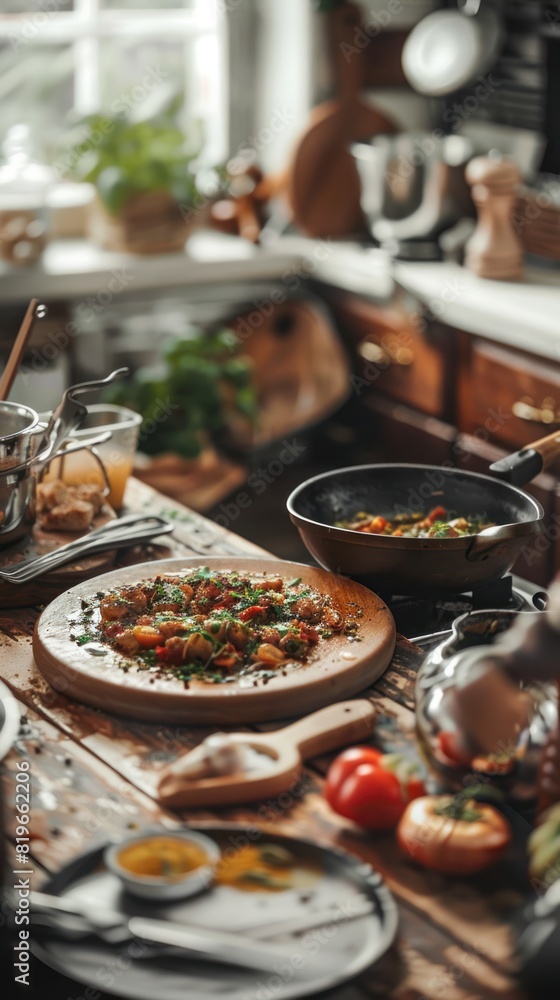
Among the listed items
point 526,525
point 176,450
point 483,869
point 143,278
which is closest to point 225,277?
point 143,278

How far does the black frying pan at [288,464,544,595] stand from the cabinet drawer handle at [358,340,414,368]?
1.47 m

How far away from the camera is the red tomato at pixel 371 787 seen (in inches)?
41.1

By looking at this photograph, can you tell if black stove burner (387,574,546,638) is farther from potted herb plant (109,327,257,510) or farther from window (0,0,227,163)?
window (0,0,227,163)

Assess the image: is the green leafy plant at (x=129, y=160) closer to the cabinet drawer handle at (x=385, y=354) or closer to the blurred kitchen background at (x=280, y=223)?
the blurred kitchen background at (x=280, y=223)

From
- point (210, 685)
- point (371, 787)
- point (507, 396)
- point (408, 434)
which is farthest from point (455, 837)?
point (408, 434)

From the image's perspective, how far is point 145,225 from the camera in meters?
3.37

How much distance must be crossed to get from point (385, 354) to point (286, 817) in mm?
2293

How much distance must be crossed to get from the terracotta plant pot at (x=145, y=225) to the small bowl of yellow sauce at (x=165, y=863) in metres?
2.61

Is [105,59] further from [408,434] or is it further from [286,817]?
[286,817]

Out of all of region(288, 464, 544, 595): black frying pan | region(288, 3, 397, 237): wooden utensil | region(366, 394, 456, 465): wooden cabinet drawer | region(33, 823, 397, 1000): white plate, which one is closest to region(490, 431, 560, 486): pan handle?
region(288, 464, 544, 595): black frying pan

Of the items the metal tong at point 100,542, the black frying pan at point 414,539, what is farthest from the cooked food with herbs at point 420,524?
the metal tong at point 100,542

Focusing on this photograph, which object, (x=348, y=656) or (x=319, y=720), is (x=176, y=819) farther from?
(x=348, y=656)

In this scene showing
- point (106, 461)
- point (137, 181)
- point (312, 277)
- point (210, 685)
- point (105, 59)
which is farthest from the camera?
point (105, 59)

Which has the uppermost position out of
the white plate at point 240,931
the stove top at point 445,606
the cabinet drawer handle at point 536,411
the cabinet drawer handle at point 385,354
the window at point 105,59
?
the window at point 105,59
